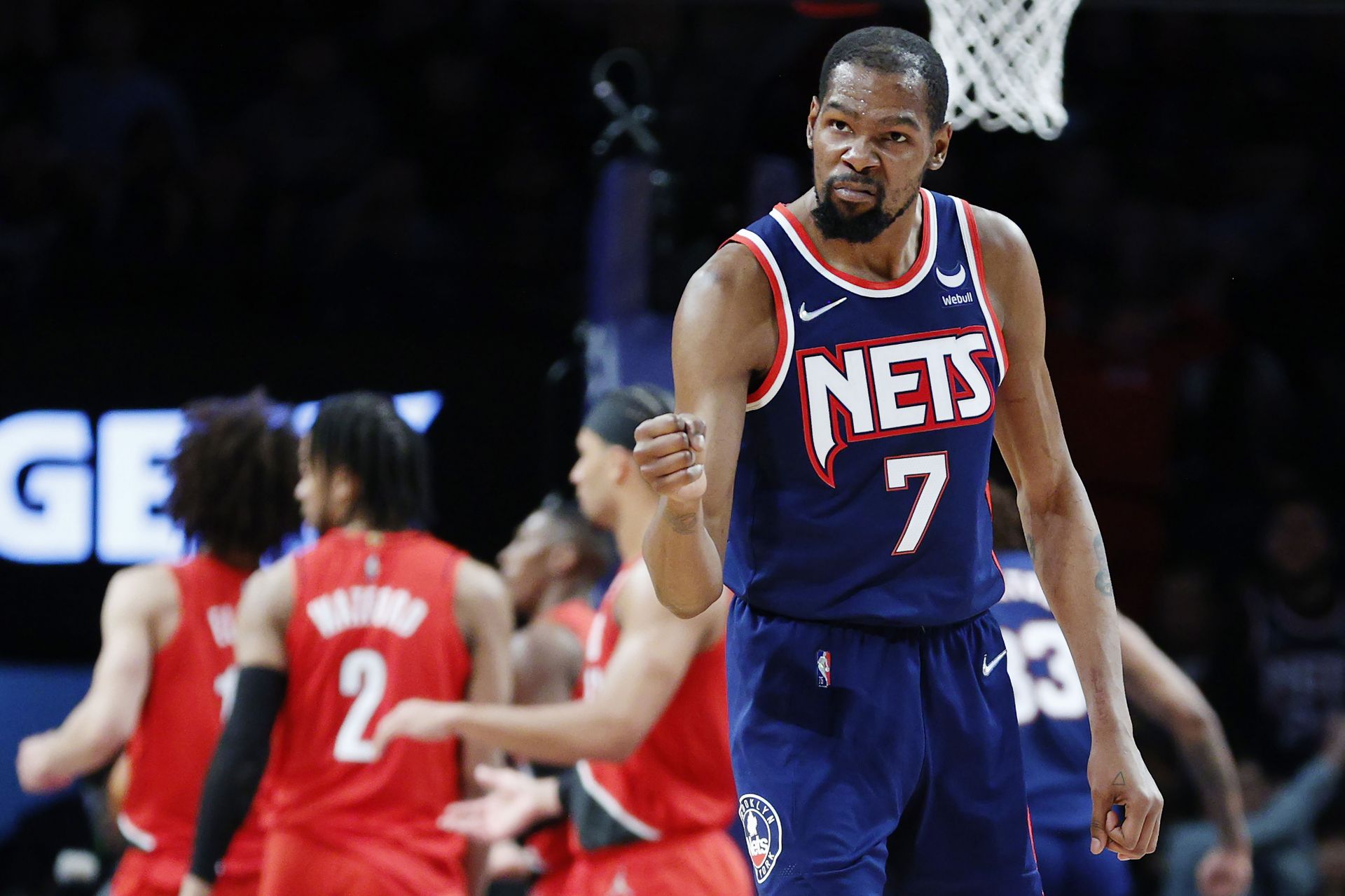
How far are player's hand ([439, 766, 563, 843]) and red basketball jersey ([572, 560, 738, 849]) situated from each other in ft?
0.46

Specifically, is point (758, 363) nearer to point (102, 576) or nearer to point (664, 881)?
point (664, 881)

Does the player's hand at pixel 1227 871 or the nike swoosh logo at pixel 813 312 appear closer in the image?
the nike swoosh logo at pixel 813 312

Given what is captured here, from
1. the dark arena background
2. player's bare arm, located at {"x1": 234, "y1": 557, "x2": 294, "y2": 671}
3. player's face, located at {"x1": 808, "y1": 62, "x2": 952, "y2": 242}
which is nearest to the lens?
player's face, located at {"x1": 808, "y1": 62, "x2": 952, "y2": 242}

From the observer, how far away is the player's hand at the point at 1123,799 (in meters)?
3.11

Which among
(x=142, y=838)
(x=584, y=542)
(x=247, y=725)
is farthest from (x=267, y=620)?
(x=584, y=542)

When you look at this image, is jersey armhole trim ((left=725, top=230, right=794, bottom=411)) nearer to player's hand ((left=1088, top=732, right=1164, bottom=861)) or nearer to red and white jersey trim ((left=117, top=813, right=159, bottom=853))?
player's hand ((left=1088, top=732, right=1164, bottom=861))

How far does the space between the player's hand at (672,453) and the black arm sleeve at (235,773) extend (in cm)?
224

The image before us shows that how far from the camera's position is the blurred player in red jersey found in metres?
5.72

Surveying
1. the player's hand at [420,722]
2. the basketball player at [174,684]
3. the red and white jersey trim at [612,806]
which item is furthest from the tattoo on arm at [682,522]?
the basketball player at [174,684]

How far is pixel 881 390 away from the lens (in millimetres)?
3094

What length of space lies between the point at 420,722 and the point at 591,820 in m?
0.60

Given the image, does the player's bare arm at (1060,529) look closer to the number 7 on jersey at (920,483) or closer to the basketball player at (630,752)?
the number 7 on jersey at (920,483)

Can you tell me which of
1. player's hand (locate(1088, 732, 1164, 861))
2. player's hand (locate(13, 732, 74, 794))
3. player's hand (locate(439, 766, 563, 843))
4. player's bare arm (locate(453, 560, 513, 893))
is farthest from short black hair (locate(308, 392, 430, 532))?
player's hand (locate(1088, 732, 1164, 861))

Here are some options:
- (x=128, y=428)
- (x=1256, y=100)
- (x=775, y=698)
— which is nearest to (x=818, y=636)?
(x=775, y=698)
